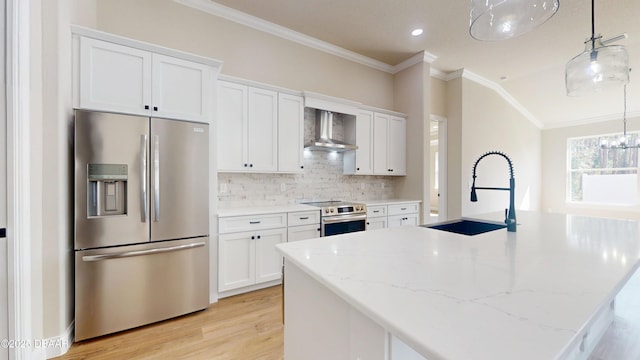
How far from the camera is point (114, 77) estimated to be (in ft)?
6.95

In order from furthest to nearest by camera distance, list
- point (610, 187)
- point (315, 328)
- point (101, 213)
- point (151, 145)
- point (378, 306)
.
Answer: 1. point (610, 187)
2. point (151, 145)
3. point (101, 213)
4. point (315, 328)
5. point (378, 306)

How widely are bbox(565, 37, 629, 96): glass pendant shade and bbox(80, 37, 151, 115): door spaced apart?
140 inches

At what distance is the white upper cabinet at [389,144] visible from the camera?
13.6 ft

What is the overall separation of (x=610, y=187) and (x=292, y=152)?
774 cm

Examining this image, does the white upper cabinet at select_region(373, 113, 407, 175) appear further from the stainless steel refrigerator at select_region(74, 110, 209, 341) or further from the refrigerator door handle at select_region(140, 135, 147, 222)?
the refrigerator door handle at select_region(140, 135, 147, 222)

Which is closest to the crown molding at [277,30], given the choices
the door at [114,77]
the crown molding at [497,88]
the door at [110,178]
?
the door at [114,77]

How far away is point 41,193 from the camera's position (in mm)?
1769

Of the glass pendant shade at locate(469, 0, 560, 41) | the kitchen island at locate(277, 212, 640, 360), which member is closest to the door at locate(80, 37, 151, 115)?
the kitchen island at locate(277, 212, 640, 360)

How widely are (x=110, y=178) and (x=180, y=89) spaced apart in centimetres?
96

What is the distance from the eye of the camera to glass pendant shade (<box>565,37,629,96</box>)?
2.02 metres

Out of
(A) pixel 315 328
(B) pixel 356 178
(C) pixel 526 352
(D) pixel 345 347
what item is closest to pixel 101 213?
(A) pixel 315 328

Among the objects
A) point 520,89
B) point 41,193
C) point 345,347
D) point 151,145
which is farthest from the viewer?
point 520,89

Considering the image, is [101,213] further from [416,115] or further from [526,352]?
[416,115]

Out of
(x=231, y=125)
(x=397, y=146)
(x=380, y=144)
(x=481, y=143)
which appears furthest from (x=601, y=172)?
(x=231, y=125)
